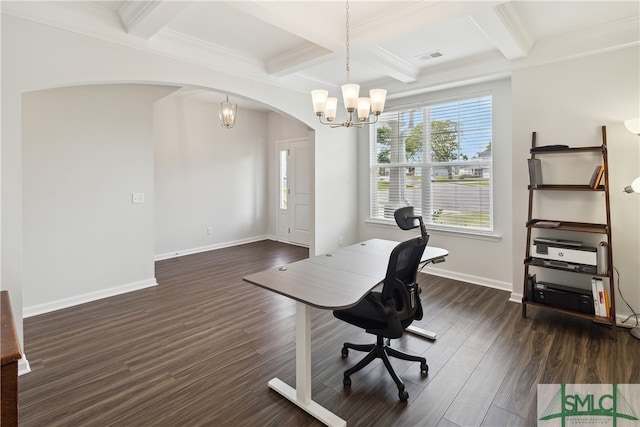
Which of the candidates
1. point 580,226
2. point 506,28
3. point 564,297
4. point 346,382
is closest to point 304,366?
point 346,382

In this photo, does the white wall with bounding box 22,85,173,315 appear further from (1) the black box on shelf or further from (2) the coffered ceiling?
(1) the black box on shelf

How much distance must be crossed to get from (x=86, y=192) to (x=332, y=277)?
10.7 ft

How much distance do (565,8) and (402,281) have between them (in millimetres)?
2679

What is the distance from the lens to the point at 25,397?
2.13 m

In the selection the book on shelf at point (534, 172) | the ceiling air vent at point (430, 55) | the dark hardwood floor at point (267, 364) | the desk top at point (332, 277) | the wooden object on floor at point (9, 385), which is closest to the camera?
the wooden object on floor at point (9, 385)

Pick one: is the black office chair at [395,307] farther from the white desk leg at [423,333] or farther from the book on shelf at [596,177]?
the book on shelf at [596,177]

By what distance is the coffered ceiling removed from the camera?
101 inches

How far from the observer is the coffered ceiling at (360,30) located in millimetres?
2568

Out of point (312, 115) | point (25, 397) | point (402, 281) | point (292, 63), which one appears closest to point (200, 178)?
point (312, 115)

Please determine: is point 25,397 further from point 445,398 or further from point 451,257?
point 451,257

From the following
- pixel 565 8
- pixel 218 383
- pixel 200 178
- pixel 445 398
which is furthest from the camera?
pixel 200 178

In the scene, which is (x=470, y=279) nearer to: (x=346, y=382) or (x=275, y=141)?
(x=346, y=382)

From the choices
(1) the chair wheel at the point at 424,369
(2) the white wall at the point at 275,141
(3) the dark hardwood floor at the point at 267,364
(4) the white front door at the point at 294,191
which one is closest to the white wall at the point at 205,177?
(2) the white wall at the point at 275,141

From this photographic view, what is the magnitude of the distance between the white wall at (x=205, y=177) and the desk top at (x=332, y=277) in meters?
4.15
